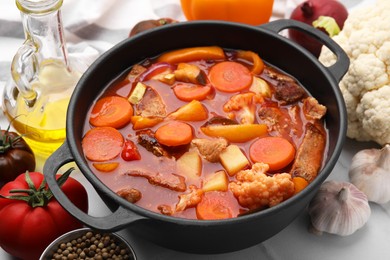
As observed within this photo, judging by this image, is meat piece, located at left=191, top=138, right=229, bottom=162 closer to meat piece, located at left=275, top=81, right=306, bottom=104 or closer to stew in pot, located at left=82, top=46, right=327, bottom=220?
stew in pot, located at left=82, top=46, right=327, bottom=220

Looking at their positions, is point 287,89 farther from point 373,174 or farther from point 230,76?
point 373,174

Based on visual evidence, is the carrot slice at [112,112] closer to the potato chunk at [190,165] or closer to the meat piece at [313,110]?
the potato chunk at [190,165]

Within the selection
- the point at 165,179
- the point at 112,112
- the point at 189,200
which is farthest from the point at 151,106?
the point at 189,200

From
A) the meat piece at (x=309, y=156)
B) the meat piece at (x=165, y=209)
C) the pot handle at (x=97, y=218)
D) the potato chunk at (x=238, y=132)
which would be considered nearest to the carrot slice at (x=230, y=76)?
the potato chunk at (x=238, y=132)

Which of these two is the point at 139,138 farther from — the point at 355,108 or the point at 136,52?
the point at 355,108

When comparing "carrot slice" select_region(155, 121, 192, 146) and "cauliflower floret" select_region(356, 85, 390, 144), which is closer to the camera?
"carrot slice" select_region(155, 121, 192, 146)

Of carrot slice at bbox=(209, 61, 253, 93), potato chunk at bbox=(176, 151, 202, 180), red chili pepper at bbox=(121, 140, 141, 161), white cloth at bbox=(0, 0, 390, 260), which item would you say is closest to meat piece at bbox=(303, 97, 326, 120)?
carrot slice at bbox=(209, 61, 253, 93)
